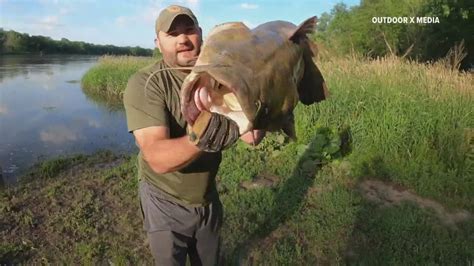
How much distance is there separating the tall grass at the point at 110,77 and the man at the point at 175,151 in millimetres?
20241

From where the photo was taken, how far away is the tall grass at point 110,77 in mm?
22859

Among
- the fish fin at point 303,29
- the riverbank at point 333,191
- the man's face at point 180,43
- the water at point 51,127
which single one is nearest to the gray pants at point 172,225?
the man's face at point 180,43

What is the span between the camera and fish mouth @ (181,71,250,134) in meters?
1.27

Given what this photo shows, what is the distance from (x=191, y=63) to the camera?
2.30m

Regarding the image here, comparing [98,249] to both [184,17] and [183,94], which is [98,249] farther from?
[183,94]

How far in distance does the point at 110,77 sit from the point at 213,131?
78.4ft

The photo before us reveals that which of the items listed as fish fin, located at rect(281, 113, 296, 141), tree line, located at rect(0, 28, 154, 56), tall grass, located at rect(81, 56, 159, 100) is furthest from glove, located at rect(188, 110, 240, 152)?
tree line, located at rect(0, 28, 154, 56)

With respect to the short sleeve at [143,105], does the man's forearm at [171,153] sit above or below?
below

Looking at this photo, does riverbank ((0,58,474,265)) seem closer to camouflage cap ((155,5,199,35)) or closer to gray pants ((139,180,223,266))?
gray pants ((139,180,223,266))

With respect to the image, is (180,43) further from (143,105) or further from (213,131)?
(213,131)

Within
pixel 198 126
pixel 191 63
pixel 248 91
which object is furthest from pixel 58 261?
pixel 248 91

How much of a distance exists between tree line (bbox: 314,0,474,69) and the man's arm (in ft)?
56.1

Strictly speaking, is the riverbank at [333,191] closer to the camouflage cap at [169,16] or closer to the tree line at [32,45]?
the camouflage cap at [169,16]

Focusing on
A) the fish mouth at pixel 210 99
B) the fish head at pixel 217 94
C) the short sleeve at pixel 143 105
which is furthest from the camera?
the short sleeve at pixel 143 105
